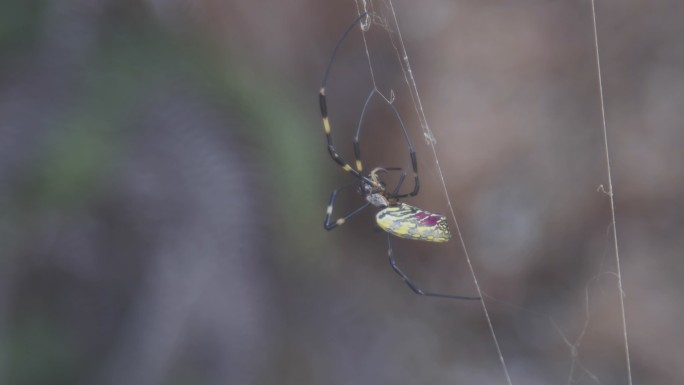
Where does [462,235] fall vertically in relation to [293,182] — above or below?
below

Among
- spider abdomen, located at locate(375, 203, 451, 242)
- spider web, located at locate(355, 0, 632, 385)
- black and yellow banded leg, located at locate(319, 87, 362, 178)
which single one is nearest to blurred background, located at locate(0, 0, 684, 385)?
spider web, located at locate(355, 0, 632, 385)

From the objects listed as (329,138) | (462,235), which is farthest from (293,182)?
(462,235)

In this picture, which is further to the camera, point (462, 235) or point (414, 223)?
point (462, 235)

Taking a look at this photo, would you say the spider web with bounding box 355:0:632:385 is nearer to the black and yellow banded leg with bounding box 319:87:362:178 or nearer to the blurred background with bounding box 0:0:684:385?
the blurred background with bounding box 0:0:684:385

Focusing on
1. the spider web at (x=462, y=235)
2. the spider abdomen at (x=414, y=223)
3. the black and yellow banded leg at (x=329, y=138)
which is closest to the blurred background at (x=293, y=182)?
the spider web at (x=462, y=235)

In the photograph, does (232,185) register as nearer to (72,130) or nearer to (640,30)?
(72,130)

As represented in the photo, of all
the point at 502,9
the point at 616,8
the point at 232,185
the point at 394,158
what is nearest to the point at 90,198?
the point at 232,185

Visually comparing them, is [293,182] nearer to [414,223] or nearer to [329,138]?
[329,138]
